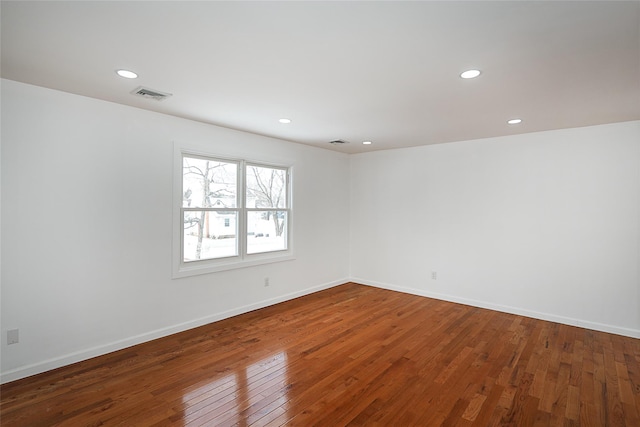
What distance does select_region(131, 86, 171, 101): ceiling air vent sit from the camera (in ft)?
9.03

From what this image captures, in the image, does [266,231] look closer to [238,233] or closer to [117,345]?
[238,233]

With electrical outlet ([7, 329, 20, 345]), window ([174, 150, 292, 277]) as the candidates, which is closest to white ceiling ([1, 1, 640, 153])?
window ([174, 150, 292, 277])

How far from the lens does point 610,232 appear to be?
3.74 metres

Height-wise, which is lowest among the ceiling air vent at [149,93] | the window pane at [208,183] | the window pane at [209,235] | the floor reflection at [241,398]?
the floor reflection at [241,398]

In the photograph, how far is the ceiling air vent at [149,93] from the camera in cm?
275

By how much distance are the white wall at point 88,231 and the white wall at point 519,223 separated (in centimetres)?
283

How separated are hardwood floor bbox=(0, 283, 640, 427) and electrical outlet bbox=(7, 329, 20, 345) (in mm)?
328

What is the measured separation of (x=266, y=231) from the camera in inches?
187

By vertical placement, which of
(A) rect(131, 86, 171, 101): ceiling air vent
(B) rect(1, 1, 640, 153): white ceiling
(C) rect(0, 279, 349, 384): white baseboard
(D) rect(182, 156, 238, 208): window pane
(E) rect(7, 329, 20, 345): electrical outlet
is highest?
(A) rect(131, 86, 171, 101): ceiling air vent

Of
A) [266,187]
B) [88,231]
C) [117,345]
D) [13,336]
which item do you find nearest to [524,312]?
[266,187]

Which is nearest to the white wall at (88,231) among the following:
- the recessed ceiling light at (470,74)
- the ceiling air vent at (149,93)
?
the ceiling air vent at (149,93)

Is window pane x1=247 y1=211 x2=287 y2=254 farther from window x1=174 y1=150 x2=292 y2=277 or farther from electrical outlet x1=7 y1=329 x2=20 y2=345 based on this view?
electrical outlet x1=7 y1=329 x2=20 y2=345

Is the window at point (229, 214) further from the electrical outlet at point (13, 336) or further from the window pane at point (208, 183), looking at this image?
the electrical outlet at point (13, 336)

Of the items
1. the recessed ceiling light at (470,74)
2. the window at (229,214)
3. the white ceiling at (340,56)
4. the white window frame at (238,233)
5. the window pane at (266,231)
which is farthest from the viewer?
the window pane at (266,231)
